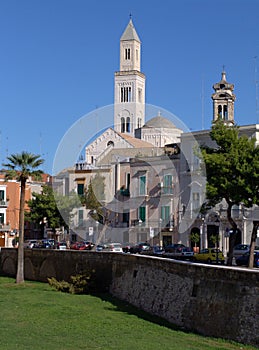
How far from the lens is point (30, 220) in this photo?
3125 inches

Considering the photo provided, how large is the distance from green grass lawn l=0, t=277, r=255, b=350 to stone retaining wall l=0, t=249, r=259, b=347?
0.52m

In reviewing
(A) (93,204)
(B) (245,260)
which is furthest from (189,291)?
(A) (93,204)

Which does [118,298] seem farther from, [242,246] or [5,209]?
[5,209]

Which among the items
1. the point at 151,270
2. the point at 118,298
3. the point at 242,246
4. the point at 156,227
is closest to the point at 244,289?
the point at 151,270

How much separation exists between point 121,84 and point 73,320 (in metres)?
91.1

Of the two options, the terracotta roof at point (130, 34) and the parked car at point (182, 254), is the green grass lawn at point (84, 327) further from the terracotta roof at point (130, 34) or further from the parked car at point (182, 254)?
the terracotta roof at point (130, 34)

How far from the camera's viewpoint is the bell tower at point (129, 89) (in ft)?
385

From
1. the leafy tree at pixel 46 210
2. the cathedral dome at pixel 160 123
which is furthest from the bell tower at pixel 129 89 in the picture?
the leafy tree at pixel 46 210

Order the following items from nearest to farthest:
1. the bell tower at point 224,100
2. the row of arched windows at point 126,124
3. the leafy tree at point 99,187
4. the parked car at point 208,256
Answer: the parked car at point 208,256 < the leafy tree at point 99,187 < the bell tower at point 224,100 < the row of arched windows at point 126,124

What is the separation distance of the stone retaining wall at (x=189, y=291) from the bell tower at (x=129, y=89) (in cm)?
7492

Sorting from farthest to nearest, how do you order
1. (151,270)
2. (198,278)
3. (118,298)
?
1. (118,298)
2. (151,270)
3. (198,278)

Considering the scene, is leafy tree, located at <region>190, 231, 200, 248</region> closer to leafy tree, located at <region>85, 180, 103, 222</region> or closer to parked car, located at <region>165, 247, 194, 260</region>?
parked car, located at <region>165, 247, 194, 260</region>

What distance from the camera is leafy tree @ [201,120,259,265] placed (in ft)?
139

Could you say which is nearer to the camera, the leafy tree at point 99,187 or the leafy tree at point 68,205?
the leafy tree at point 99,187
